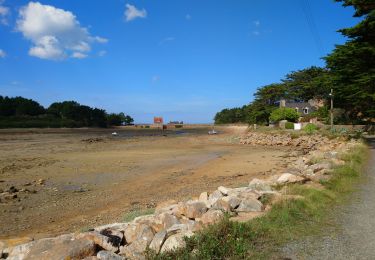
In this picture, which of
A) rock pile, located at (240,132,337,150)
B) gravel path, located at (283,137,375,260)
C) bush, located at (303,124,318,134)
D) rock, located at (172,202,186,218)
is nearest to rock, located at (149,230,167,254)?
gravel path, located at (283,137,375,260)

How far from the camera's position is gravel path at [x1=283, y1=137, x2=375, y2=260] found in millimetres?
5023

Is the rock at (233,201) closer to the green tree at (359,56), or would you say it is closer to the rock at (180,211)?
the rock at (180,211)

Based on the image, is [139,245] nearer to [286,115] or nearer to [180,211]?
[180,211]

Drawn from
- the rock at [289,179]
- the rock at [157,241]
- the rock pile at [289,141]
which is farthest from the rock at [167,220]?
the rock pile at [289,141]

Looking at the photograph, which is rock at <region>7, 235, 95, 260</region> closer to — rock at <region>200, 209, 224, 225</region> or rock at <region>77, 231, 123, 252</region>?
rock at <region>77, 231, 123, 252</region>

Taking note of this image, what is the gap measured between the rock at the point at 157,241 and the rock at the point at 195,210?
6.12ft

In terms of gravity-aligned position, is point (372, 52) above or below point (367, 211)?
above

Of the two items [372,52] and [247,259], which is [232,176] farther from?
[247,259]

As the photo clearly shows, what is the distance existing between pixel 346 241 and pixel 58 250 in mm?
4212

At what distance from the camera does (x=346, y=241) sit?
220 inches

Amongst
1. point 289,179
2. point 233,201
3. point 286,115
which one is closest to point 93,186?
point 289,179

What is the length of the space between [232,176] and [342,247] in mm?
12191

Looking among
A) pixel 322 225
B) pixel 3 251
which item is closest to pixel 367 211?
pixel 322 225

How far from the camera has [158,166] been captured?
21844mm
